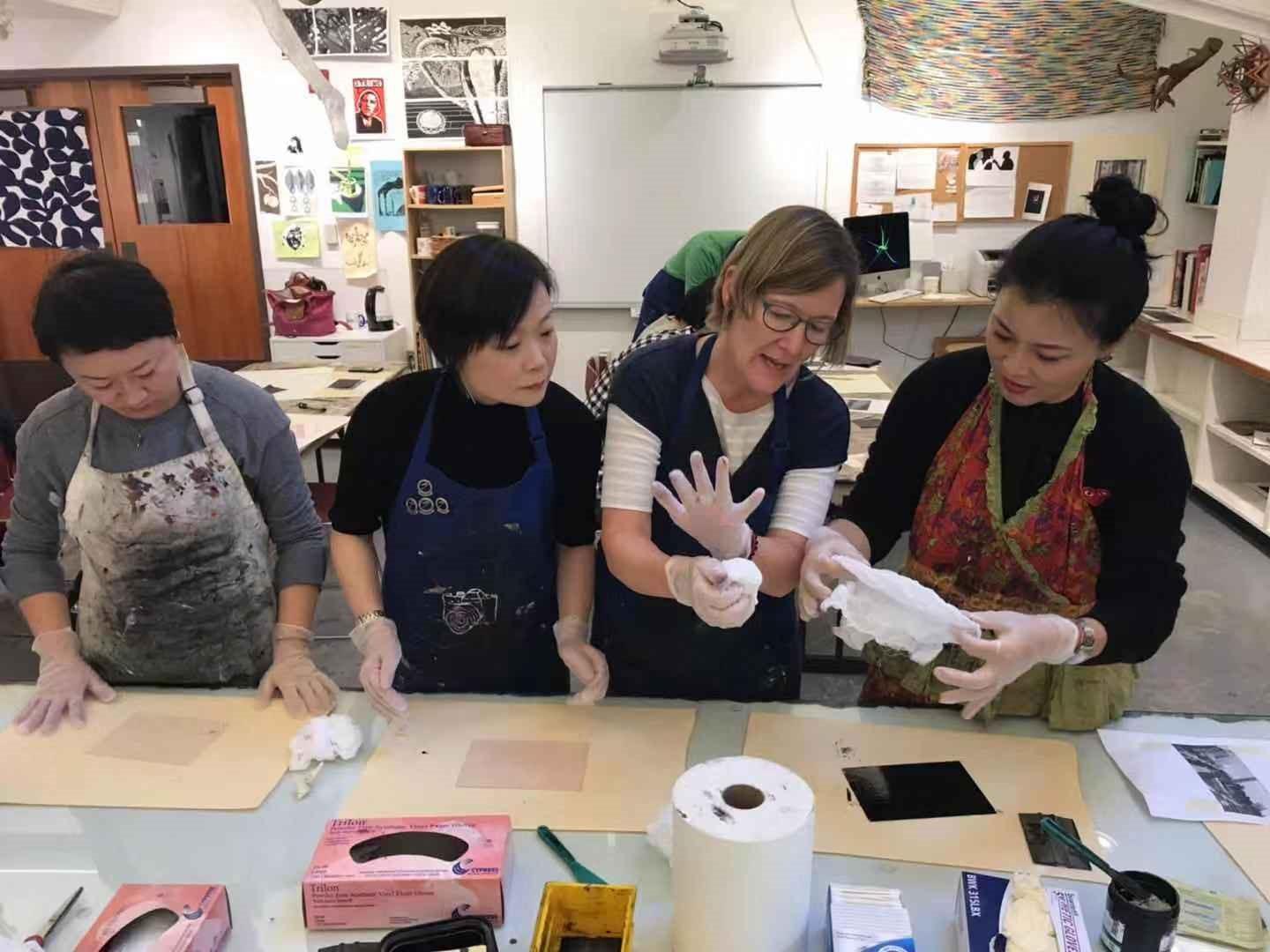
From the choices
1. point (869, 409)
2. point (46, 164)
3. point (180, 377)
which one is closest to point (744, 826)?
point (180, 377)

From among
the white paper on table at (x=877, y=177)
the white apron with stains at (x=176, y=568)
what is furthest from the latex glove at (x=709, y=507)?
the white paper on table at (x=877, y=177)

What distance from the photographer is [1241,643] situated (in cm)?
338

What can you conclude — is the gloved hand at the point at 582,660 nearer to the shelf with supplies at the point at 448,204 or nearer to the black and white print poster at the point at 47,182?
the shelf with supplies at the point at 448,204

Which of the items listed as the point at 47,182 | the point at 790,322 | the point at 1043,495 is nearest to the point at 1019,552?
the point at 1043,495

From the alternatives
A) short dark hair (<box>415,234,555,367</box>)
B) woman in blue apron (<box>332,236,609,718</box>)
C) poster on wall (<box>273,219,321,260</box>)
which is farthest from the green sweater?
poster on wall (<box>273,219,321,260</box>)

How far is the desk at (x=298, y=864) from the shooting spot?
1029mm

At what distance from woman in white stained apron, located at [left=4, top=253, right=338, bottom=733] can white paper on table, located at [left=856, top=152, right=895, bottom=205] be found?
468 centimetres

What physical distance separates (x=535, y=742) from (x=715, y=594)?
40 cm

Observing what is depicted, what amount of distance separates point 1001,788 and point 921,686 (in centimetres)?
25

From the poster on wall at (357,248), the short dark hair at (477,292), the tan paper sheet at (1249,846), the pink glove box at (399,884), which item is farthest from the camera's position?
the poster on wall at (357,248)

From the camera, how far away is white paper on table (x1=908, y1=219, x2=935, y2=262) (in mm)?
5586

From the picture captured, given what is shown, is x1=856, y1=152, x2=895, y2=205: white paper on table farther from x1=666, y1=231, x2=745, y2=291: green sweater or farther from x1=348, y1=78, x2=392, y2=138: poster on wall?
x1=666, y1=231, x2=745, y2=291: green sweater

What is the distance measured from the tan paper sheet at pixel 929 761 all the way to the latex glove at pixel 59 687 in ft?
3.43

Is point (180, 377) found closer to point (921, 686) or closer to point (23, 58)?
point (921, 686)
